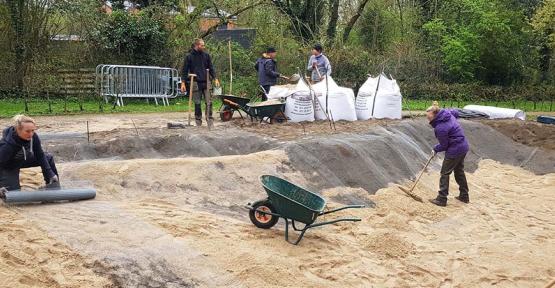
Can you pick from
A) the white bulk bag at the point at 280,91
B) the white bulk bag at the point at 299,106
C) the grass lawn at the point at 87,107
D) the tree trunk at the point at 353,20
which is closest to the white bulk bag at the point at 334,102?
the white bulk bag at the point at 299,106

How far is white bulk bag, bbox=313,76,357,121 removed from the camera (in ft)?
40.5

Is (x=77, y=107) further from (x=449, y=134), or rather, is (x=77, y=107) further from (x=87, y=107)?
(x=449, y=134)

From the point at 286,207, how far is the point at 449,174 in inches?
149

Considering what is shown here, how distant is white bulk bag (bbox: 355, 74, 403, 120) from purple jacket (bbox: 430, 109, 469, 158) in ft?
13.7

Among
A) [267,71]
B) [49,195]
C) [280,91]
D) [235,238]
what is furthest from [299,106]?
[49,195]

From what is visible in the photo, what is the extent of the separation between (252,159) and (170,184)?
1470 millimetres

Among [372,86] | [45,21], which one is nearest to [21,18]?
[45,21]

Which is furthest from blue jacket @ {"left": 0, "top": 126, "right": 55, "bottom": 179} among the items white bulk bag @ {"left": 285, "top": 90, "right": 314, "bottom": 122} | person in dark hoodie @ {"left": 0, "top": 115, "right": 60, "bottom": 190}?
white bulk bag @ {"left": 285, "top": 90, "right": 314, "bottom": 122}

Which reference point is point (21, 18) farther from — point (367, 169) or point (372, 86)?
point (367, 169)

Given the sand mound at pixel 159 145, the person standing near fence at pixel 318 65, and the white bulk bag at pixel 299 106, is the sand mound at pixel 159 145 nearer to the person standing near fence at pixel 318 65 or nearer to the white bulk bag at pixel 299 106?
the white bulk bag at pixel 299 106

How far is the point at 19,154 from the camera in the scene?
612 cm

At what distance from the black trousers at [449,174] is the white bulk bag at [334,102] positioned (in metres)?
3.68

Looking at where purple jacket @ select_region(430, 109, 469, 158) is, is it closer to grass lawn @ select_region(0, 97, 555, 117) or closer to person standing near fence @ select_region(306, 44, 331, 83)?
person standing near fence @ select_region(306, 44, 331, 83)

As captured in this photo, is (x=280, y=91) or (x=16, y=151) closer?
(x=16, y=151)
